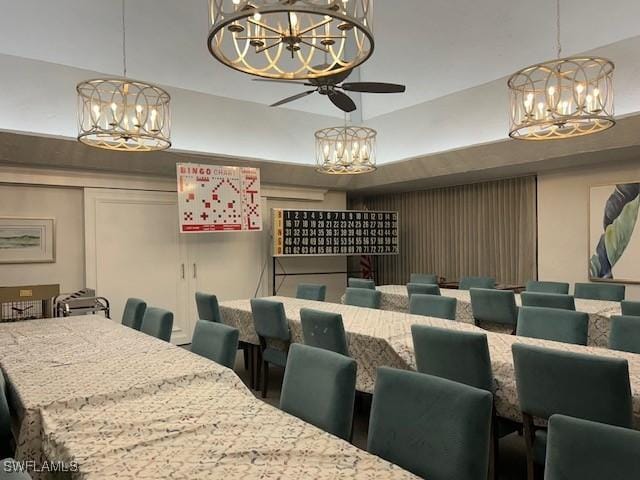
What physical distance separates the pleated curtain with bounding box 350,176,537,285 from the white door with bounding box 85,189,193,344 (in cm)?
410

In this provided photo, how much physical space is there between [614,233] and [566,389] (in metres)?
4.49

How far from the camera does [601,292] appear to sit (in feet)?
16.1

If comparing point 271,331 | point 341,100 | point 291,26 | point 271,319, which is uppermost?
point 341,100

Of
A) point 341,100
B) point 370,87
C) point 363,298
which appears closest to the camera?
point 370,87

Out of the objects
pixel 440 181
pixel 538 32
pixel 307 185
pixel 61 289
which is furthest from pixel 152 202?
pixel 538 32

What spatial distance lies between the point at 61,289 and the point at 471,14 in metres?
5.99

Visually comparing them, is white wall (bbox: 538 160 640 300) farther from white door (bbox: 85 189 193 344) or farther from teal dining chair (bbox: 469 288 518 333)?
white door (bbox: 85 189 193 344)

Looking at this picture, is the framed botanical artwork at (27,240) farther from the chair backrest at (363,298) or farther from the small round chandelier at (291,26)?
the small round chandelier at (291,26)

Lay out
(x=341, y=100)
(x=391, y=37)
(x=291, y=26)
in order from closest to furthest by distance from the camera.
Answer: (x=291, y=26) → (x=341, y=100) → (x=391, y=37)

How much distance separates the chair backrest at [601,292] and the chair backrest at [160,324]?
424cm

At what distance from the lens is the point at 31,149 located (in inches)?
204

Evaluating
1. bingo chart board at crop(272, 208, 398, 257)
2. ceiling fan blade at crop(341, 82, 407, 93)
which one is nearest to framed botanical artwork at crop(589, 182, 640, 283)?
bingo chart board at crop(272, 208, 398, 257)

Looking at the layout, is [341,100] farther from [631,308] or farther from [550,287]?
[550,287]

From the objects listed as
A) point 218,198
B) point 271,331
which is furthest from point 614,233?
point 218,198
